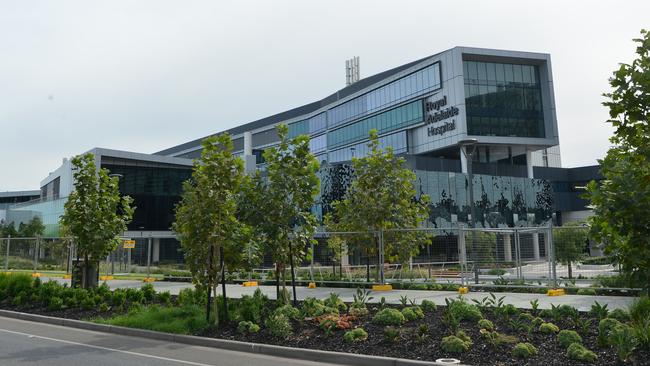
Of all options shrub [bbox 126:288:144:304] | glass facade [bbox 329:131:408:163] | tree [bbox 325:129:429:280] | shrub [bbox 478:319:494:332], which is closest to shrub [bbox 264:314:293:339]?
shrub [bbox 478:319:494:332]

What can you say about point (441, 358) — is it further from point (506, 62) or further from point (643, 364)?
point (506, 62)

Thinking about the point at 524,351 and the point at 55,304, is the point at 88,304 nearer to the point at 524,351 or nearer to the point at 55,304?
the point at 55,304

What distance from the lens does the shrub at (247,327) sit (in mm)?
11125

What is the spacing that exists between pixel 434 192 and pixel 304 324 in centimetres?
4266

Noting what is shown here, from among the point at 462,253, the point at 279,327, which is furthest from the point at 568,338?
the point at 462,253

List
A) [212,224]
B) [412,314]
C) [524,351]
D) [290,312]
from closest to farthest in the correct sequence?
1. [524,351]
2. [412,314]
3. [290,312]
4. [212,224]

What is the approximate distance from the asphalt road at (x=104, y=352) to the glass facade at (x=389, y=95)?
52.5 metres

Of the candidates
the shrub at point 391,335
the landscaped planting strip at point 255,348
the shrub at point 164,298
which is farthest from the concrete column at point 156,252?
the shrub at point 391,335

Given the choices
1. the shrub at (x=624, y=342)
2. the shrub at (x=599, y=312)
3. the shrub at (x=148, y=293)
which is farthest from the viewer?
the shrub at (x=148, y=293)

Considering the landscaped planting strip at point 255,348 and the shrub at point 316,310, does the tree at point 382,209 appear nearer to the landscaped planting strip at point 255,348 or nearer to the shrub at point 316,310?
the shrub at point 316,310

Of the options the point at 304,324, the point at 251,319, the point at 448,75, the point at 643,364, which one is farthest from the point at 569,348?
the point at 448,75

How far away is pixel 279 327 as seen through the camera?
1058 cm

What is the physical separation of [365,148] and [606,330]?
6079 centimetres

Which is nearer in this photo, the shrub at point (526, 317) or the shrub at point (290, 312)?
the shrub at point (526, 317)
